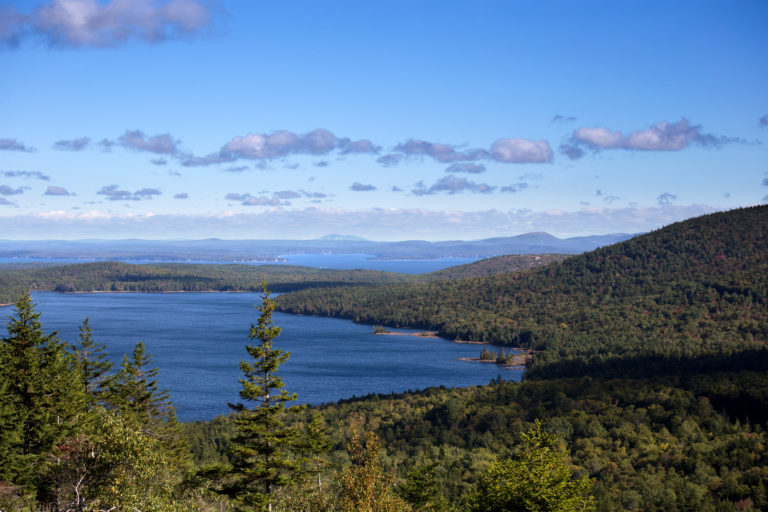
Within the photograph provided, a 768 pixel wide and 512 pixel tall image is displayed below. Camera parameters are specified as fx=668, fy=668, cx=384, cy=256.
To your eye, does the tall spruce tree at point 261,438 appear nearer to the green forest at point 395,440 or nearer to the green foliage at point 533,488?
the green forest at point 395,440

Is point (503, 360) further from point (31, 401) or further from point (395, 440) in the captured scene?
point (31, 401)

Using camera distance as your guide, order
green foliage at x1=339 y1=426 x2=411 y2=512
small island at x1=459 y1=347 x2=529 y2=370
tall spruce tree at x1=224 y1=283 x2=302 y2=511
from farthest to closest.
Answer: small island at x1=459 y1=347 x2=529 y2=370 < tall spruce tree at x1=224 y1=283 x2=302 y2=511 < green foliage at x1=339 y1=426 x2=411 y2=512

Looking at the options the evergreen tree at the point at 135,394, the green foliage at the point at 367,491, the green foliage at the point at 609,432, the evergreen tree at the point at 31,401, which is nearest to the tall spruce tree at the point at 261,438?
the green foliage at the point at 367,491

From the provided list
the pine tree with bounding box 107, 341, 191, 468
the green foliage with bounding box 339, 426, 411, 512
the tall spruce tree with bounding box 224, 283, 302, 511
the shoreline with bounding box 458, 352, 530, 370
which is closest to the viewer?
the green foliage with bounding box 339, 426, 411, 512

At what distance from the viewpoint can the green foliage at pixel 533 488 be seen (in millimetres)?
34469

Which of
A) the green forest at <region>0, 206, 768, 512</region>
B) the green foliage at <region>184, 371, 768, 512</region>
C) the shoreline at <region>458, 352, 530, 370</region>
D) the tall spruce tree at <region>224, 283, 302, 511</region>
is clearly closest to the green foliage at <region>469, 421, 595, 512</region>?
the green forest at <region>0, 206, 768, 512</region>

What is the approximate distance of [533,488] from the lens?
34938 mm

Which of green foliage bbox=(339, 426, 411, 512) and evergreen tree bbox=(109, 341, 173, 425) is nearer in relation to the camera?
green foliage bbox=(339, 426, 411, 512)

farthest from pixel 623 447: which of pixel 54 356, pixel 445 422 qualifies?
pixel 54 356

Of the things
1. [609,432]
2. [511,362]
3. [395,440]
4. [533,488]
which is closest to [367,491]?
[533,488]

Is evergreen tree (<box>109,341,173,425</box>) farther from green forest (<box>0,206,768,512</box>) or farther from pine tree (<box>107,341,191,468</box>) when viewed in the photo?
green forest (<box>0,206,768,512</box>)

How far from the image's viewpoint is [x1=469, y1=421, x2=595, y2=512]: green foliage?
3447cm

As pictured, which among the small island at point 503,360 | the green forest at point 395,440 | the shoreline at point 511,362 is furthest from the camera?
the small island at point 503,360

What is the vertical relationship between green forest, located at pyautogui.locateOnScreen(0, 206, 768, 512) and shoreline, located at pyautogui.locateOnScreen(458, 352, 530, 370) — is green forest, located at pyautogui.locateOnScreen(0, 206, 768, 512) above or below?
above
